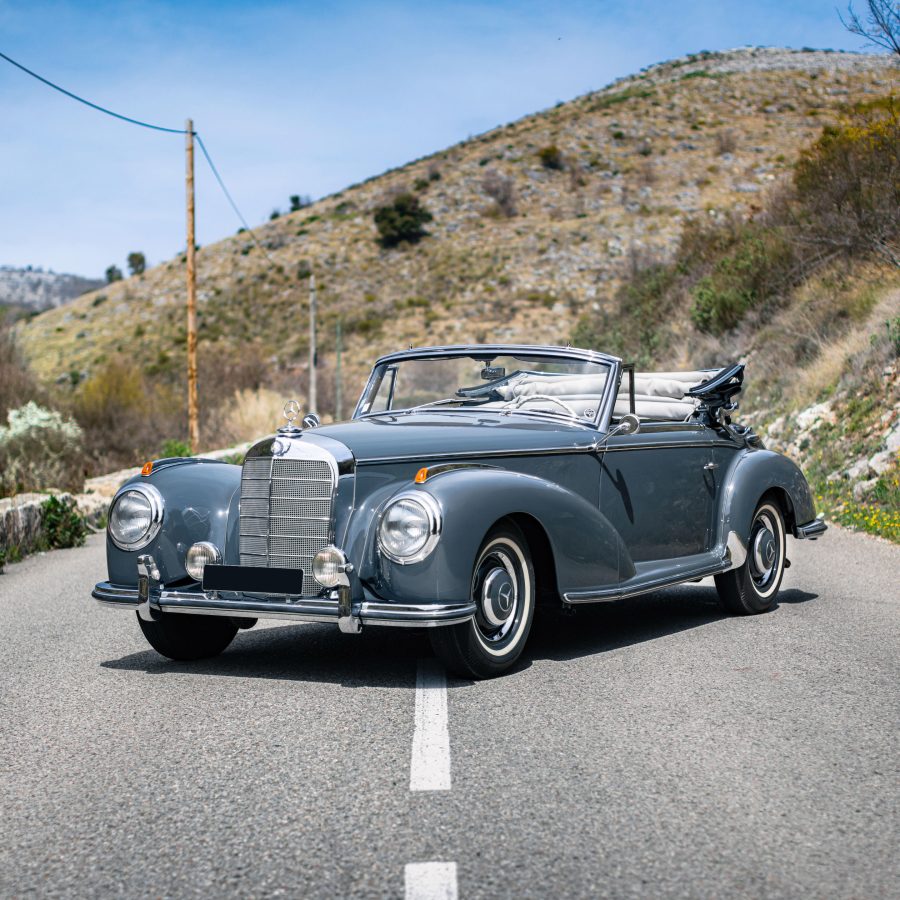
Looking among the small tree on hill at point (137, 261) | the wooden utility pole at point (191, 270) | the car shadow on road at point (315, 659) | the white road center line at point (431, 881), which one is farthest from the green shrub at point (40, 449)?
the small tree on hill at point (137, 261)

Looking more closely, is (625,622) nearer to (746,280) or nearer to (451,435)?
(451,435)

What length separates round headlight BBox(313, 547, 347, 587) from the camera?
18.6 feet

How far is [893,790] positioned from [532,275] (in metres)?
55.7

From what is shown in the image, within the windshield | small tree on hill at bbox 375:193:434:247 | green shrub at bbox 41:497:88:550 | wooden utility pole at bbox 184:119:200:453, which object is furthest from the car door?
small tree on hill at bbox 375:193:434:247

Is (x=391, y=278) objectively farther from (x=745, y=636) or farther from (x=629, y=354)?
(x=745, y=636)

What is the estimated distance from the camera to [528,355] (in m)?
7.45

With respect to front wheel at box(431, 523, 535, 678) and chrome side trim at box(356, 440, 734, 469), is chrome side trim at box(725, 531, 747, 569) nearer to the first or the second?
chrome side trim at box(356, 440, 734, 469)

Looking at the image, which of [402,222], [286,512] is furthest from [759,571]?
[402,222]

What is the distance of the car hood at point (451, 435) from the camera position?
6.12 metres

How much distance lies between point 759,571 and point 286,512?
137 inches

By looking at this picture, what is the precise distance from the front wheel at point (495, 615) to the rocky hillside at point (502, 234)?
41473 millimetres

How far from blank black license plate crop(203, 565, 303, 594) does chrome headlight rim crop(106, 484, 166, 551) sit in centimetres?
50

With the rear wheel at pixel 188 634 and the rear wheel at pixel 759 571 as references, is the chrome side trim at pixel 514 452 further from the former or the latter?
the rear wheel at pixel 188 634

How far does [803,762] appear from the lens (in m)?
4.52
